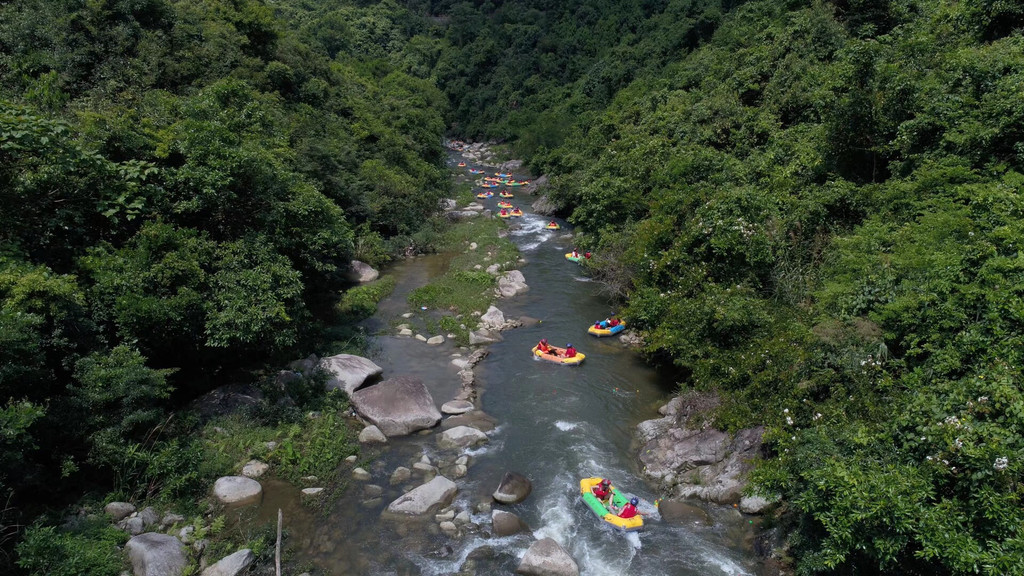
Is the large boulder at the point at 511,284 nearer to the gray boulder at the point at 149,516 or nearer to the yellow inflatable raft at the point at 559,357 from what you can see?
the yellow inflatable raft at the point at 559,357

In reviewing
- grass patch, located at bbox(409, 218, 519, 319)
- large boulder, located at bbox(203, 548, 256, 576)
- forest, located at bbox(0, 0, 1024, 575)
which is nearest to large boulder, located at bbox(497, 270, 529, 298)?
grass patch, located at bbox(409, 218, 519, 319)

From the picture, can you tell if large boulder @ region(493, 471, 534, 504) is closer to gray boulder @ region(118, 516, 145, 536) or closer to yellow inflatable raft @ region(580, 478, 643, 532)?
yellow inflatable raft @ region(580, 478, 643, 532)

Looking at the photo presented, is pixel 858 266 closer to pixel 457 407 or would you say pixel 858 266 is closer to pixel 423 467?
pixel 457 407

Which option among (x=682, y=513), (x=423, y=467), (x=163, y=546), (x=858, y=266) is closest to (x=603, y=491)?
(x=682, y=513)

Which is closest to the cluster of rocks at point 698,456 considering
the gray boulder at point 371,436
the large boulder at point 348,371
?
the gray boulder at point 371,436

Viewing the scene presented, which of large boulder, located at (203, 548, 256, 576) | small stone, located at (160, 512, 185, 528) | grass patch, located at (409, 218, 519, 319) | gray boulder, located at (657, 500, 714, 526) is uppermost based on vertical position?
small stone, located at (160, 512, 185, 528)
